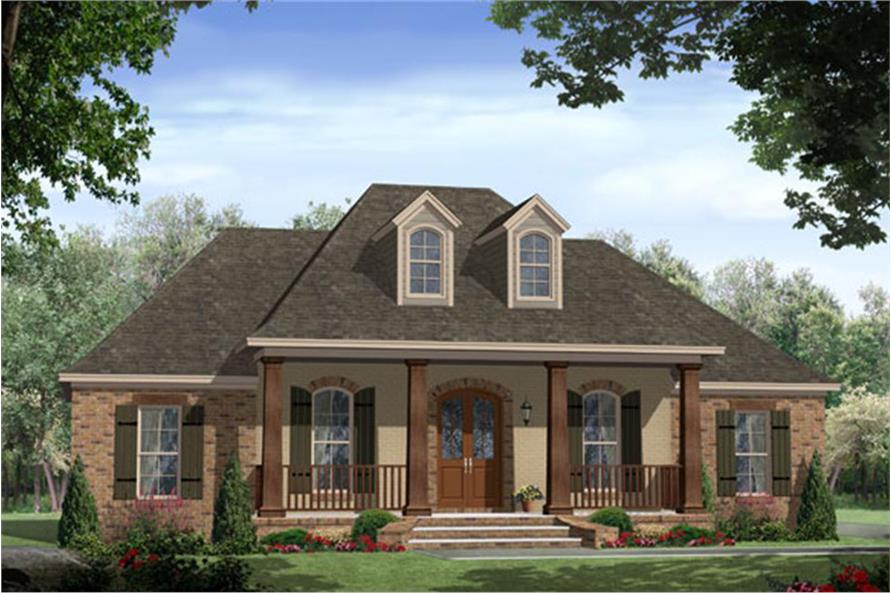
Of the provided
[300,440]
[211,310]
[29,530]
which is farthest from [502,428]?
[29,530]

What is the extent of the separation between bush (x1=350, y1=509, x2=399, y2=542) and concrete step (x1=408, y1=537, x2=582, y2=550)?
81 cm

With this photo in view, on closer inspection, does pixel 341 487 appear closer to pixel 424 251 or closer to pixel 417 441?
pixel 417 441

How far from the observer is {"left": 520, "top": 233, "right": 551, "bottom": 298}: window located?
2806 cm

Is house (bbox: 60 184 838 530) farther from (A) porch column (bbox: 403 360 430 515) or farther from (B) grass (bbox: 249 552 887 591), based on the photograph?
(B) grass (bbox: 249 552 887 591)

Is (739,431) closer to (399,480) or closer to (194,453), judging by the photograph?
(399,480)

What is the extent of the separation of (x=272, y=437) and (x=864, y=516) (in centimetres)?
2356

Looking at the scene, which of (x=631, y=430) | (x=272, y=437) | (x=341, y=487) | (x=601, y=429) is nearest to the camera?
(x=272, y=437)

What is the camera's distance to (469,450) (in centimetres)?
2806

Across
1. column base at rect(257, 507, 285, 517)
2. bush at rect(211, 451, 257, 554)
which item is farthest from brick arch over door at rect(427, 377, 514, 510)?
bush at rect(211, 451, 257, 554)

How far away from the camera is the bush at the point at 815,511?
94.8ft

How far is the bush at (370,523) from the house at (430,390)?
0.74 metres

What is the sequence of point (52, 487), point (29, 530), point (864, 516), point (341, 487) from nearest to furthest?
point (341, 487) → point (29, 530) → point (864, 516) → point (52, 487)

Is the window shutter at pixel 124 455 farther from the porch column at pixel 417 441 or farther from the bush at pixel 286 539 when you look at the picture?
the porch column at pixel 417 441

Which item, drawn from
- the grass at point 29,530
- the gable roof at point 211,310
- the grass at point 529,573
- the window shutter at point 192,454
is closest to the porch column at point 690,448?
the grass at point 529,573
